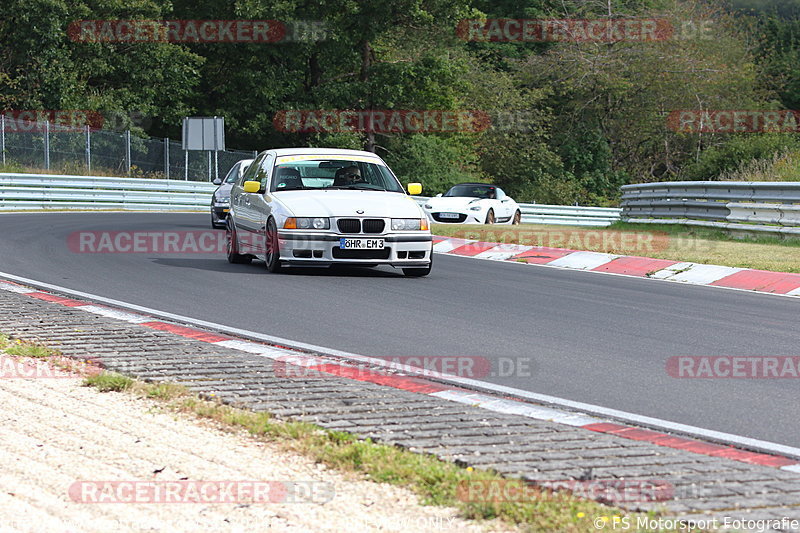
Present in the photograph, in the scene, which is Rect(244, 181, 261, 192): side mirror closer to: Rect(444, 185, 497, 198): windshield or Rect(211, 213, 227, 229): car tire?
Rect(211, 213, 227, 229): car tire

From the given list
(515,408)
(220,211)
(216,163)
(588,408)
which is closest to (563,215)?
(216,163)

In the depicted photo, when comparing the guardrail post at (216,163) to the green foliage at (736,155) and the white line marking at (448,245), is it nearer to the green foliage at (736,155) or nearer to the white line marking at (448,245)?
the green foliage at (736,155)

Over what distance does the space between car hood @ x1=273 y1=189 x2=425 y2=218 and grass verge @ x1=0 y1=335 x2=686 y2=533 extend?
23.9ft

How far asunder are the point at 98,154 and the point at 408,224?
2570cm

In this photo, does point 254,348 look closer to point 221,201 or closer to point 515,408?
point 515,408

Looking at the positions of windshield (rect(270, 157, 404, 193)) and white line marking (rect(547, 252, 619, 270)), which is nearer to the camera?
windshield (rect(270, 157, 404, 193))

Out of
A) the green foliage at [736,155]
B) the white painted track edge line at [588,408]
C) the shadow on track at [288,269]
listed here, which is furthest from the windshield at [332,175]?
the green foliage at [736,155]

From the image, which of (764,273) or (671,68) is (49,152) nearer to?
(764,273)

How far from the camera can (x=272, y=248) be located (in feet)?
45.8

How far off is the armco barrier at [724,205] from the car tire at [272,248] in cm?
879

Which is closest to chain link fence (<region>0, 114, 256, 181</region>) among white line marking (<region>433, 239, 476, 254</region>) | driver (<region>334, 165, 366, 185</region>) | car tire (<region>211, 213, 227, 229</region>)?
car tire (<region>211, 213, 227, 229</region>)

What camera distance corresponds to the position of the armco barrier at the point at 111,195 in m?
31.7

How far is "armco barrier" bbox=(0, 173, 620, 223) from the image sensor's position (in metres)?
31.7

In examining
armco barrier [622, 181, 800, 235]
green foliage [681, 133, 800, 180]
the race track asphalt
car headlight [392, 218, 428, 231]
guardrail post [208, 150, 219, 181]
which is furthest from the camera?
guardrail post [208, 150, 219, 181]
